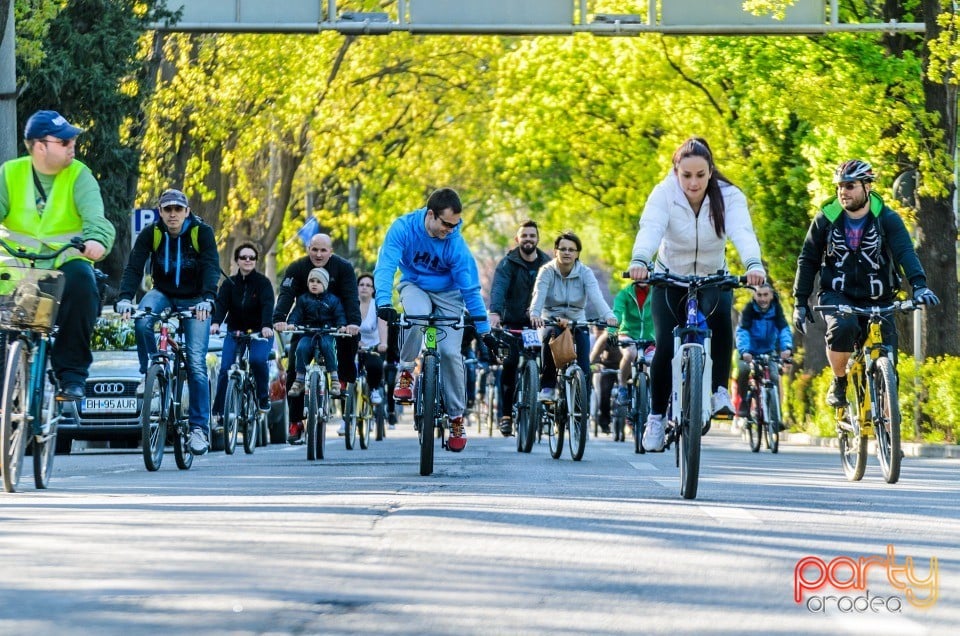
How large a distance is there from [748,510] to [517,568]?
2857 millimetres

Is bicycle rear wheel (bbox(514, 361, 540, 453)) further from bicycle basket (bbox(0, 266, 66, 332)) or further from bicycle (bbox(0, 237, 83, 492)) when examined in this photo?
bicycle basket (bbox(0, 266, 66, 332))

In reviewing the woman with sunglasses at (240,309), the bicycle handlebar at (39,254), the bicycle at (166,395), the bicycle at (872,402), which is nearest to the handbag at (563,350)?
the woman with sunglasses at (240,309)

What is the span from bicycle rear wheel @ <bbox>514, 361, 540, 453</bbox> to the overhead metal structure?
804 cm

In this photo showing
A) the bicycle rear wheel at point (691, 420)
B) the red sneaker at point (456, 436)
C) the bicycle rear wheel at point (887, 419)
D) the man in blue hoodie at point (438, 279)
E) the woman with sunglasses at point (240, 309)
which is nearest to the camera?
the bicycle rear wheel at point (691, 420)

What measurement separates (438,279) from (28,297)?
11.3 ft

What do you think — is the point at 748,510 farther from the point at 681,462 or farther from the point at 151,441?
the point at 151,441

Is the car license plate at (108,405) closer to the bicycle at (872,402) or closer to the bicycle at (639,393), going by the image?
the bicycle at (639,393)

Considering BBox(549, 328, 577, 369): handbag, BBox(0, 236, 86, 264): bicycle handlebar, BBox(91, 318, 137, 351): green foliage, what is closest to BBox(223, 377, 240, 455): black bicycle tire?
BBox(91, 318, 137, 351): green foliage

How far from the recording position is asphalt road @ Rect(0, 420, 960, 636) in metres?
5.82

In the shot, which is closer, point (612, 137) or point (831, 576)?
point (831, 576)

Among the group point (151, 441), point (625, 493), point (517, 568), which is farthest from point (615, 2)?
point (517, 568)

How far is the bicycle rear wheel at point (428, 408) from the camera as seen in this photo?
12555mm

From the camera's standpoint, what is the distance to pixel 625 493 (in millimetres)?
10828

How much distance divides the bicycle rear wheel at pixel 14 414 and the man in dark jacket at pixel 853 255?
15.6ft
